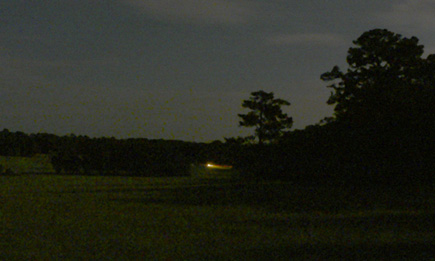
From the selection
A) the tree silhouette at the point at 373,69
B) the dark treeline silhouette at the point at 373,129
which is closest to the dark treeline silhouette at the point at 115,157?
the dark treeline silhouette at the point at 373,129

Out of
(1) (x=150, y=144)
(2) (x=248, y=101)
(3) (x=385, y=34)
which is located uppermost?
(3) (x=385, y=34)

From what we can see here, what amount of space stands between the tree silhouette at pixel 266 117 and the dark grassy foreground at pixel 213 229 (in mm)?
25594

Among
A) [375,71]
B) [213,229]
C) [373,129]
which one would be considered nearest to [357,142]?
[373,129]

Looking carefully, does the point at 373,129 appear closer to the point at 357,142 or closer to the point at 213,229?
the point at 357,142

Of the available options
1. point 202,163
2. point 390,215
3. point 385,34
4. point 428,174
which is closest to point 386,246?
point 390,215

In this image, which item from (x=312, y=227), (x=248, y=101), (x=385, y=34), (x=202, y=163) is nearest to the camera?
(x=312, y=227)

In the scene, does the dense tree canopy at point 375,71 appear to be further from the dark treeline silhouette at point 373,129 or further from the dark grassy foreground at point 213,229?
the dark grassy foreground at point 213,229

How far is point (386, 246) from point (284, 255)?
1699 millimetres

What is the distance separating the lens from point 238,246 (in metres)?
6.45

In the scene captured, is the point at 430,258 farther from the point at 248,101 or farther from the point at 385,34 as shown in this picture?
the point at 248,101

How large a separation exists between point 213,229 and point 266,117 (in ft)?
103

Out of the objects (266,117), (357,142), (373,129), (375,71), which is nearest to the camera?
(373,129)

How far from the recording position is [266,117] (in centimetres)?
3881

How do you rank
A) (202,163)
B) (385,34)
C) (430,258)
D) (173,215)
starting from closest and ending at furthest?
(430,258), (173,215), (385,34), (202,163)
